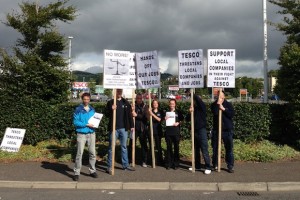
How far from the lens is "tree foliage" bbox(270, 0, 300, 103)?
11570 millimetres

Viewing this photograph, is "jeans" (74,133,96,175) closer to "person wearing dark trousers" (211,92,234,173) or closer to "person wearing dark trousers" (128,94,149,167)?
"person wearing dark trousers" (128,94,149,167)

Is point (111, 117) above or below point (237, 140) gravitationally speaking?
above

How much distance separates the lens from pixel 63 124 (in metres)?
13.2

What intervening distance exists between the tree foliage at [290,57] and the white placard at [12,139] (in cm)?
812

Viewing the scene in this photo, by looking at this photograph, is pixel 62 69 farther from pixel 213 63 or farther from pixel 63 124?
pixel 213 63

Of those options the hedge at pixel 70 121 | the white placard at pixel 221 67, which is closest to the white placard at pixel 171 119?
the white placard at pixel 221 67

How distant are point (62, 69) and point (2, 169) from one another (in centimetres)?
537

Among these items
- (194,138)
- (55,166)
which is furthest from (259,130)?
(55,166)

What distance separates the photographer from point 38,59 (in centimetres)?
1416

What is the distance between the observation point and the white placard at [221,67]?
32.9ft

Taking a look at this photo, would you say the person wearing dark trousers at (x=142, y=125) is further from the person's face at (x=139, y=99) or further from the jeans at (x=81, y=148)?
the jeans at (x=81, y=148)

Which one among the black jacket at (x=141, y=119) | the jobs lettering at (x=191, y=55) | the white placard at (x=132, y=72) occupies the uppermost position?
the jobs lettering at (x=191, y=55)

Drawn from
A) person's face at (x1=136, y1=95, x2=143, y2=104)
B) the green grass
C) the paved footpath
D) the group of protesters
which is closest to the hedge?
the green grass

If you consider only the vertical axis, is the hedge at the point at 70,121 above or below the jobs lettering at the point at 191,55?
below
